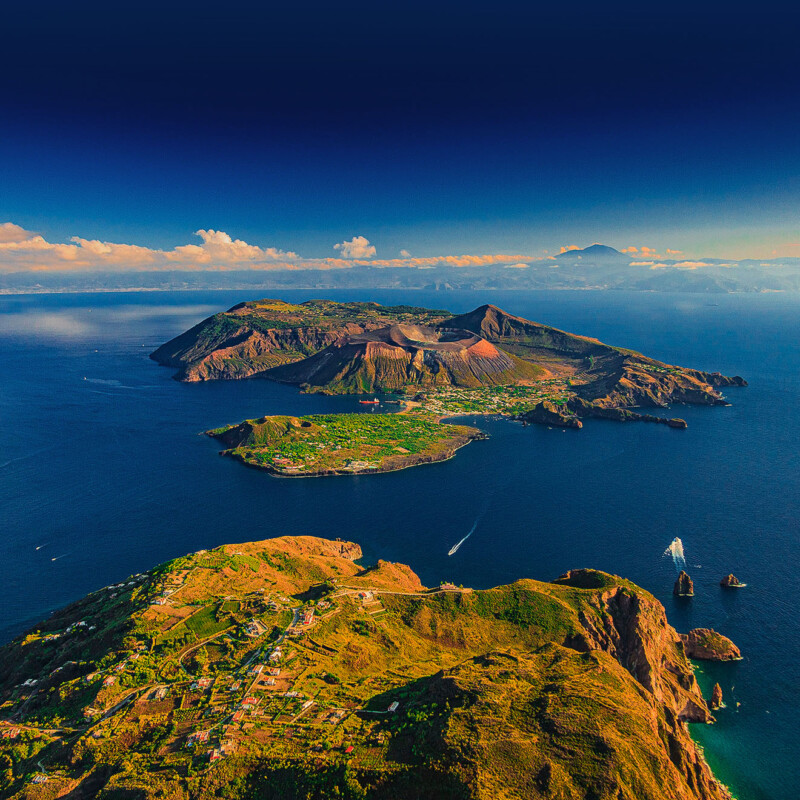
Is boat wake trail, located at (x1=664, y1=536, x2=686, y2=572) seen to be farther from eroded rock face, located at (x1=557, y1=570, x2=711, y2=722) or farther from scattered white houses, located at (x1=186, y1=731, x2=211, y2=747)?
scattered white houses, located at (x1=186, y1=731, x2=211, y2=747)

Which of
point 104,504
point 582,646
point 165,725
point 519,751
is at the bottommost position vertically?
point 104,504

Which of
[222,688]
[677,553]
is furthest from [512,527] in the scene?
[222,688]

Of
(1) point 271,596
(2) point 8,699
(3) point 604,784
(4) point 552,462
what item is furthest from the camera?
(4) point 552,462

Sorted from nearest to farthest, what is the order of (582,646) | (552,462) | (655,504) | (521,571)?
(582,646)
(521,571)
(655,504)
(552,462)

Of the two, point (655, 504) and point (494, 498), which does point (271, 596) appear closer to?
point (494, 498)

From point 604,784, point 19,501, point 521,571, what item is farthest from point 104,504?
point 604,784

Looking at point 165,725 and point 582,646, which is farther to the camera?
point 582,646

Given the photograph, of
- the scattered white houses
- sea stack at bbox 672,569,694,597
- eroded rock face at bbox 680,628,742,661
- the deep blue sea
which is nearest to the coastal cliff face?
the scattered white houses
